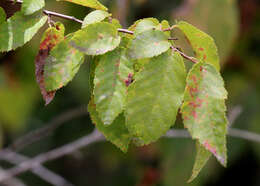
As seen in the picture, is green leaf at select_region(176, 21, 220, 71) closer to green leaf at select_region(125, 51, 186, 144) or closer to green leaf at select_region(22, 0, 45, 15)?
green leaf at select_region(125, 51, 186, 144)

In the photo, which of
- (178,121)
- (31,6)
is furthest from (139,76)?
(178,121)

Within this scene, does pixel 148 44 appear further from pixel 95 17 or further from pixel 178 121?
pixel 178 121

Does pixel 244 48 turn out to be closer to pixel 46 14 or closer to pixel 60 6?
pixel 60 6

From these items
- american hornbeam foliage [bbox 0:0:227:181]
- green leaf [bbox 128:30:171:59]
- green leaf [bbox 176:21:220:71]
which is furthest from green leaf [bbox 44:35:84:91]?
green leaf [bbox 176:21:220:71]

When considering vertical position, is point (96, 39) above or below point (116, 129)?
above

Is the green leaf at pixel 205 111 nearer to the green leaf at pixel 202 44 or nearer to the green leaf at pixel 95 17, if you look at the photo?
the green leaf at pixel 202 44

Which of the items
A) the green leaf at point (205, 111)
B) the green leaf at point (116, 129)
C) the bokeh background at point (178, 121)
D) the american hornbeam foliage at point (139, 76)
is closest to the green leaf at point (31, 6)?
the american hornbeam foliage at point (139, 76)

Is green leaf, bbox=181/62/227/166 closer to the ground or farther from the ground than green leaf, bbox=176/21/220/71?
closer to the ground
